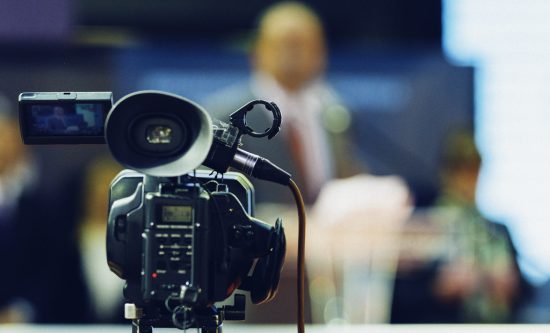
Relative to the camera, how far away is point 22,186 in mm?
3799

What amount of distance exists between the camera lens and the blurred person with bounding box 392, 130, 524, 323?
2.30 metres

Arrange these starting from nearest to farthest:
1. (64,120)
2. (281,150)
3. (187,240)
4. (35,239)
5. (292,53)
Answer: (187,240) → (64,120) → (281,150) → (35,239) → (292,53)

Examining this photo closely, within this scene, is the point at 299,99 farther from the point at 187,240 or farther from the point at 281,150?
the point at 187,240

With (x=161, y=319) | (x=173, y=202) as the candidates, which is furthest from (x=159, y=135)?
(x=161, y=319)

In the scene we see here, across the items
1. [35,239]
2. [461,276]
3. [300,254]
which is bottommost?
[461,276]

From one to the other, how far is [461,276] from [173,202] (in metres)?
2.44

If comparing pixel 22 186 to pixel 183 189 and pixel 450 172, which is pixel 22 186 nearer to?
pixel 450 172

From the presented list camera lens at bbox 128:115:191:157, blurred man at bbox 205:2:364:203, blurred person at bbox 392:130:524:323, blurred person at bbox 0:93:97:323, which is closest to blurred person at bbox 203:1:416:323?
blurred man at bbox 205:2:364:203

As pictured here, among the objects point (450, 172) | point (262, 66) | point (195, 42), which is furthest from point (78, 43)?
point (450, 172)

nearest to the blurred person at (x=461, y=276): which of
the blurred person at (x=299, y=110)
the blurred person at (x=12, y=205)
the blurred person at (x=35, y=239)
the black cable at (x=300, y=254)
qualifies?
the blurred person at (x=299, y=110)

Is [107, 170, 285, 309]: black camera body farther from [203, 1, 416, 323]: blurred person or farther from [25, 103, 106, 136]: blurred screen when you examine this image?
[203, 1, 416, 323]: blurred person

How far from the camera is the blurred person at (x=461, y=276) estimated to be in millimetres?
3605

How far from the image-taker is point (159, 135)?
1.40 m

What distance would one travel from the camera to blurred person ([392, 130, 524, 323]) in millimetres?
3605
